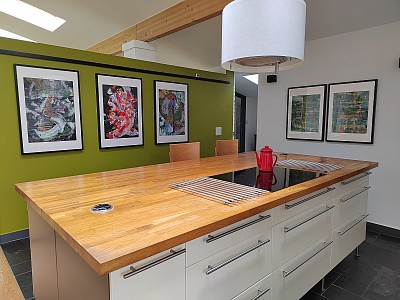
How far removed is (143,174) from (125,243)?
3.62 feet

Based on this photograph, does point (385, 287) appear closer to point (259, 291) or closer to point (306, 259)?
point (306, 259)

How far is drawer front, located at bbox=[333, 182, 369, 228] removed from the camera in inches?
80.3

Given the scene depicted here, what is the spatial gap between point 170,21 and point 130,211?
2987 mm

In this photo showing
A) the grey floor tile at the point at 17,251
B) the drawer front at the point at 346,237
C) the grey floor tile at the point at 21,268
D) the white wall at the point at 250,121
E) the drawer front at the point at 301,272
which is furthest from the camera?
the white wall at the point at 250,121

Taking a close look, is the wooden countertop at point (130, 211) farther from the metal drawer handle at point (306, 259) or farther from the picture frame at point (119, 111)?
the picture frame at point (119, 111)

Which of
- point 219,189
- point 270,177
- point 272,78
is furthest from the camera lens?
point 272,78

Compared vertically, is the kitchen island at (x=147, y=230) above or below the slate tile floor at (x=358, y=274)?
above

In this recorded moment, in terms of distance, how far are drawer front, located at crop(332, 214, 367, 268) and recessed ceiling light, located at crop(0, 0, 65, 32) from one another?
501 centimetres

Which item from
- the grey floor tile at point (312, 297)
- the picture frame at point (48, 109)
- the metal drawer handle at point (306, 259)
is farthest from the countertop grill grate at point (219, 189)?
the picture frame at point (48, 109)

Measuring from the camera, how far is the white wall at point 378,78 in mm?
2955

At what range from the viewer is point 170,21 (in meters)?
3.45

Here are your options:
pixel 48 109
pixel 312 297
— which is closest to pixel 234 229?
pixel 312 297

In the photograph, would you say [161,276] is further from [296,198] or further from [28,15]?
[28,15]

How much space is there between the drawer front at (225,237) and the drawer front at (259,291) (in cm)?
29
